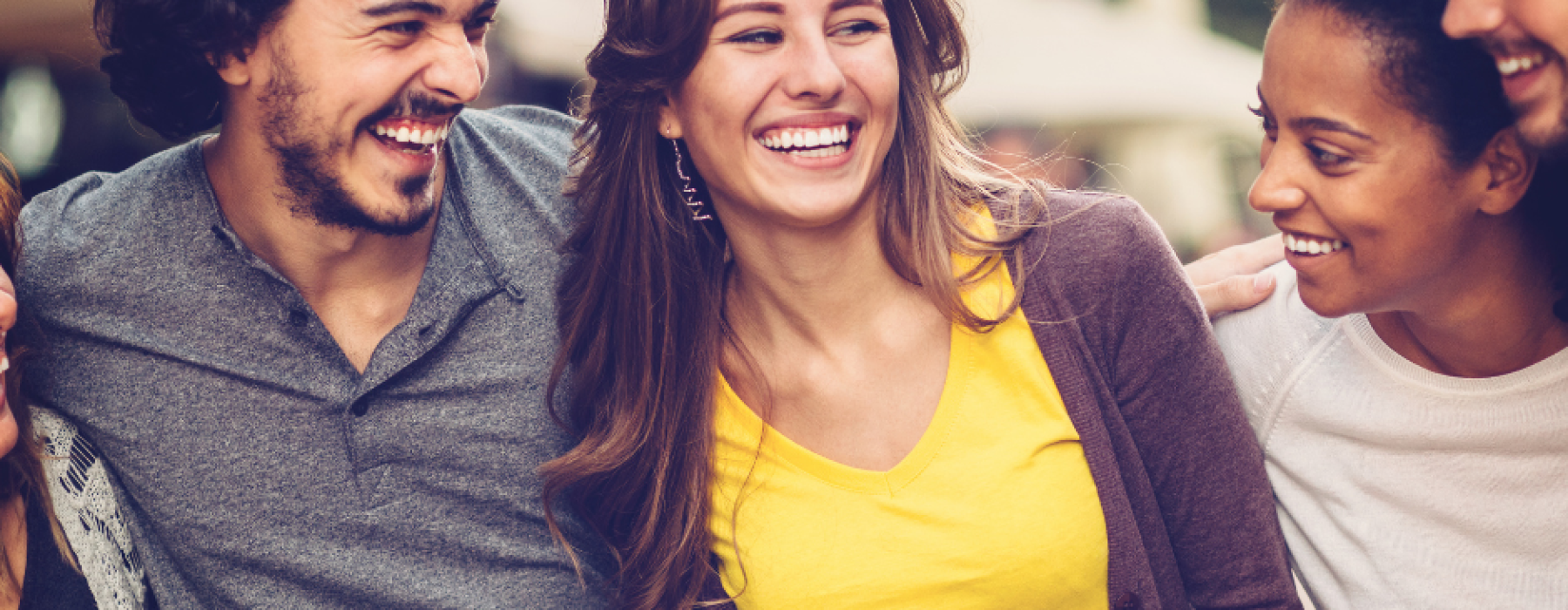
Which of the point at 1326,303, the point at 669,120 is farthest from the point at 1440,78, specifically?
the point at 669,120

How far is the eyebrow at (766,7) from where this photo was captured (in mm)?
2051

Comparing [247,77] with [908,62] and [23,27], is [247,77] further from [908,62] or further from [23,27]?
[23,27]

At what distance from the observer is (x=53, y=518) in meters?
2.22

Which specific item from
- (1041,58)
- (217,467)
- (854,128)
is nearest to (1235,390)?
(854,128)

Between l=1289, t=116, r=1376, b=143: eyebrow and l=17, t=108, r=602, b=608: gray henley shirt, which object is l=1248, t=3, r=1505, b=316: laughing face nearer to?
l=1289, t=116, r=1376, b=143: eyebrow

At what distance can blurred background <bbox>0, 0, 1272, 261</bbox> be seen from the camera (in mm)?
5332

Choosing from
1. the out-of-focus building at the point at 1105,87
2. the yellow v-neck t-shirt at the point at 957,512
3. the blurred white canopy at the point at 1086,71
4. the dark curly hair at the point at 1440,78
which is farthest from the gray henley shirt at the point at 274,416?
the blurred white canopy at the point at 1086,71

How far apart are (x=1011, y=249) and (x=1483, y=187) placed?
2.50ft

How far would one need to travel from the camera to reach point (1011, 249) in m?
2.21

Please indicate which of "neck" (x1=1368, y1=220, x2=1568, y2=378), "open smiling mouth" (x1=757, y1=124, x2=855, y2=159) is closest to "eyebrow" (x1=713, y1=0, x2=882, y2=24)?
"open smiling mouth" (x1=757, y1=124, x2=855, y2=159)

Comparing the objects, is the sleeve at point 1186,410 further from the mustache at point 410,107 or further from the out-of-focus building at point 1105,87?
the out-of-focus building at point 1105,87

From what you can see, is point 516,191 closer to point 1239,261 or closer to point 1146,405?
point 1146,405

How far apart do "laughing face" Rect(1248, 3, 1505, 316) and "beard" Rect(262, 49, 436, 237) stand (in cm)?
160

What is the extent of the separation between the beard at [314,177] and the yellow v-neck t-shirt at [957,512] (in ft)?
2.82
